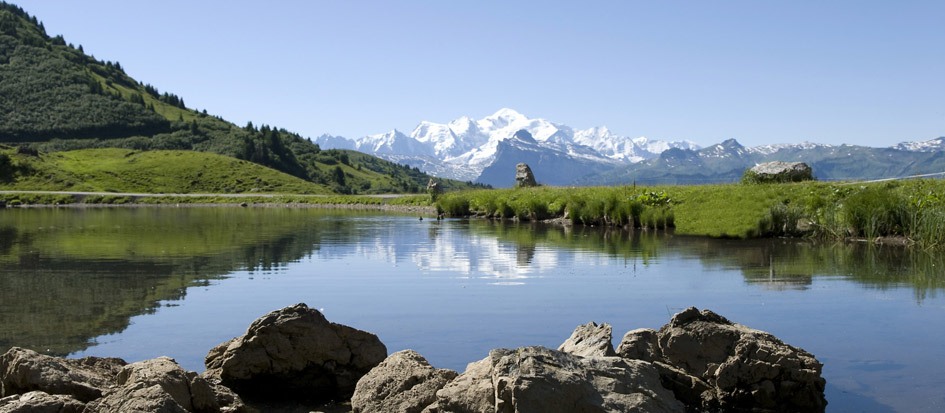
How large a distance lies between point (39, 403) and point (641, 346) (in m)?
6.49

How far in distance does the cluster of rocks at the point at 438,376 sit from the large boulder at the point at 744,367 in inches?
0.5

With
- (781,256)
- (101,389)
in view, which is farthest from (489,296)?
(781,256)

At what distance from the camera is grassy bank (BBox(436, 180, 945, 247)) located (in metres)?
27.3

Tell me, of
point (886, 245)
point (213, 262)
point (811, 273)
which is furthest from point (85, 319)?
point (886, 245)

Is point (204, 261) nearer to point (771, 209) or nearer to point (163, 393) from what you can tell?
point (163, 393)

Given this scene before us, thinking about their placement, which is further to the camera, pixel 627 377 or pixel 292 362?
pixel 292 362

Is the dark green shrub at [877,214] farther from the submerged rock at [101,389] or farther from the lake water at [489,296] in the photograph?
the submerged rock at [101,389]

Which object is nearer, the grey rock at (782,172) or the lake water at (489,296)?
the lake water at (489,296)

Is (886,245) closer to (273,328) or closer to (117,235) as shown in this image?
(273,328)

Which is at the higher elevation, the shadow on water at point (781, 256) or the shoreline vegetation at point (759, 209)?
the shoreline vegetation at point (759, 209)

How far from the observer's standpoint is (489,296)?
15.4 m

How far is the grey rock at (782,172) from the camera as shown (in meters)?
41.7

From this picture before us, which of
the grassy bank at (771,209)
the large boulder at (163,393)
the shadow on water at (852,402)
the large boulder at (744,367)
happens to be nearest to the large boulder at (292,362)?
the large boulder at (163,393)

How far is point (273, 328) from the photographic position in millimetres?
8938
